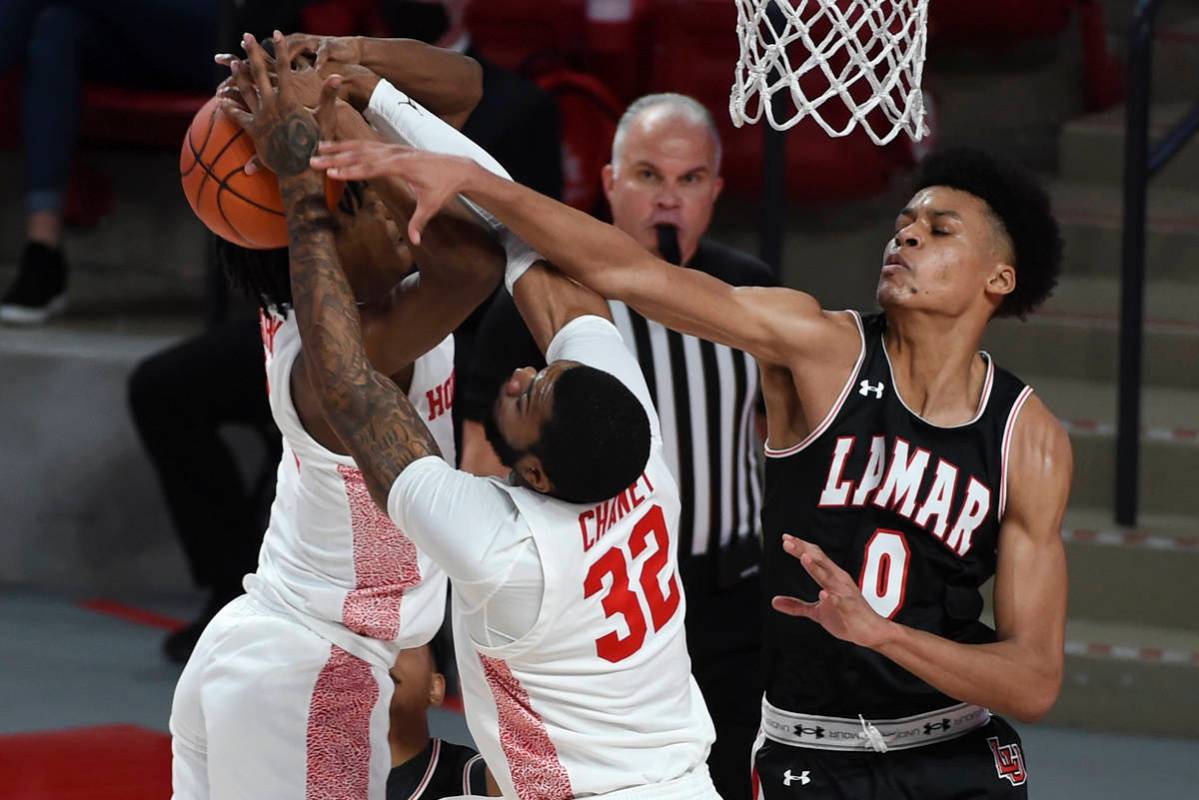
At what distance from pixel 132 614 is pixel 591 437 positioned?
418 centimetres

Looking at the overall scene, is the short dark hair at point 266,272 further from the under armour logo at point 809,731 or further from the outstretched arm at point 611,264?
A: the under armour logo at point 809,731

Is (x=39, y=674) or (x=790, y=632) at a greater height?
(x=790, y=632)

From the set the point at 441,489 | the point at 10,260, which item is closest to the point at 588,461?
the point at 441,489

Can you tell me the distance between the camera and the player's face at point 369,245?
3207mm

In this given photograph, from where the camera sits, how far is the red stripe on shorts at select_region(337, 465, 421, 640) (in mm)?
3264

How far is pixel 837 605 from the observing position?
2850mm

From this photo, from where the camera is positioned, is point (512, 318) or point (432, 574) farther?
point (512, 318)

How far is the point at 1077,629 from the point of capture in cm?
566

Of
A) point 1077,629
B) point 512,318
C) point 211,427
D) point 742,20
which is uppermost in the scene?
point 742,20

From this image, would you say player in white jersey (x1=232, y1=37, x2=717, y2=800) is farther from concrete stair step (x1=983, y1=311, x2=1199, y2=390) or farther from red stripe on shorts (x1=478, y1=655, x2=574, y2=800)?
concrete stair step (x1=983, y1=311, x2=1199, y2=390)

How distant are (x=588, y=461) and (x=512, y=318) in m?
1.54

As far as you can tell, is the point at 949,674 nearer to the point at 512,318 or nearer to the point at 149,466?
the point at 512,318

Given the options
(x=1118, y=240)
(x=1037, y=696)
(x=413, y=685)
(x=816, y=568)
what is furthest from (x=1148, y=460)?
(x=816, y=568)

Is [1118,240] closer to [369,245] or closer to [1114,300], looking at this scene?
[1114,300]
